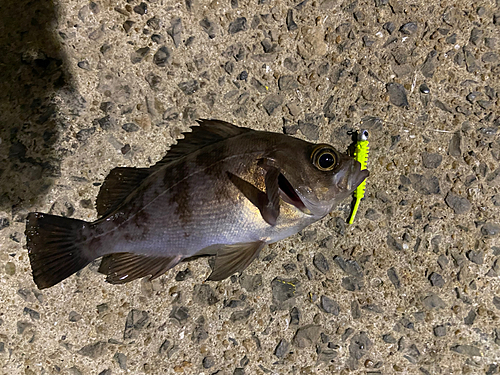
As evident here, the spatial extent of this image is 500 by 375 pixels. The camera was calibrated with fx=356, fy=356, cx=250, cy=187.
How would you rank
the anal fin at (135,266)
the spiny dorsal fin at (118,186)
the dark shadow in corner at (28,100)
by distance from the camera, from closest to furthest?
1. the anal fin at (135,266)
2. the spiny dorsal fin at (118,186)
3. the dark shadow in corner at (28,100)

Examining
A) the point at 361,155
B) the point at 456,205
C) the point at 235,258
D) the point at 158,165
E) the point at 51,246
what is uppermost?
the point at 361,155

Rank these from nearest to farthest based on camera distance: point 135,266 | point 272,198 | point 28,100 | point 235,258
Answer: point 272,198 → point 235,258 → point 135,266 → point 28,100

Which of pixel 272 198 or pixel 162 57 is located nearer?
pixel 272 198

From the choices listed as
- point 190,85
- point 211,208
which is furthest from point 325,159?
point 190,85

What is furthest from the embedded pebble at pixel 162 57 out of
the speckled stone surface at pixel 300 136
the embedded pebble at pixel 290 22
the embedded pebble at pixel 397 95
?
the embedded pebble at pixel 397 95

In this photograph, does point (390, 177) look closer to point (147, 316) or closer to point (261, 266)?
point (261, 266)

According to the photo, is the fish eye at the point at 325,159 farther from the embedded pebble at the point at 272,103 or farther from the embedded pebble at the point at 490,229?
the embedded pebble at the point at 490,229

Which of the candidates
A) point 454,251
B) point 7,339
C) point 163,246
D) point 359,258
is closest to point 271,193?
point 163,246

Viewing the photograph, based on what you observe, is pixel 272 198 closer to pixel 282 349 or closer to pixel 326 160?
pixel 326 160

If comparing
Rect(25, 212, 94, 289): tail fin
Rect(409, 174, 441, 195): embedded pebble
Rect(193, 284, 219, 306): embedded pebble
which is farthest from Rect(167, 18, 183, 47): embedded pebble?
Rect(409, 174, 441, 195): embedded pebble
